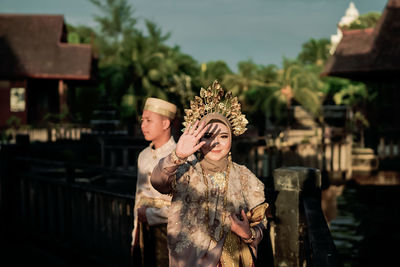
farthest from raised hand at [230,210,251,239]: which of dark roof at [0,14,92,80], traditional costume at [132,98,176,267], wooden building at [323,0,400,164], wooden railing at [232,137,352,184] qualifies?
dark roof at [0,14,92,80]

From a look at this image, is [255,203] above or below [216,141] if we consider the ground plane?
below

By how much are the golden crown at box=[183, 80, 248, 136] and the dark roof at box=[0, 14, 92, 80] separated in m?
24.1

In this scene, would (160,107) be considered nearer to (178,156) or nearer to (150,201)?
(150,201)

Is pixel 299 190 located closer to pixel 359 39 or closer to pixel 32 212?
pixel 32 212

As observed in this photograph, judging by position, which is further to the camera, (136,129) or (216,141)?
(136,129)

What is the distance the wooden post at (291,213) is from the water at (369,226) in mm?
8268

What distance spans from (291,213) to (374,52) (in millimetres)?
19866

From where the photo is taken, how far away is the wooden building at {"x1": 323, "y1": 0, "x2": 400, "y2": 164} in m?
20.7

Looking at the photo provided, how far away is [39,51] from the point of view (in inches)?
1071

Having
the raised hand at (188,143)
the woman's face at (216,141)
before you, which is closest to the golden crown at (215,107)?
the woman's face at (216,141)

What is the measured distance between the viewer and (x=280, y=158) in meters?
11.6

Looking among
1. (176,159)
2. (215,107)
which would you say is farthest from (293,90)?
(176,159)

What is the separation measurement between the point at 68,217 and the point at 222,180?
3481 mm

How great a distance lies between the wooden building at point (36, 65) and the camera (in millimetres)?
26156
